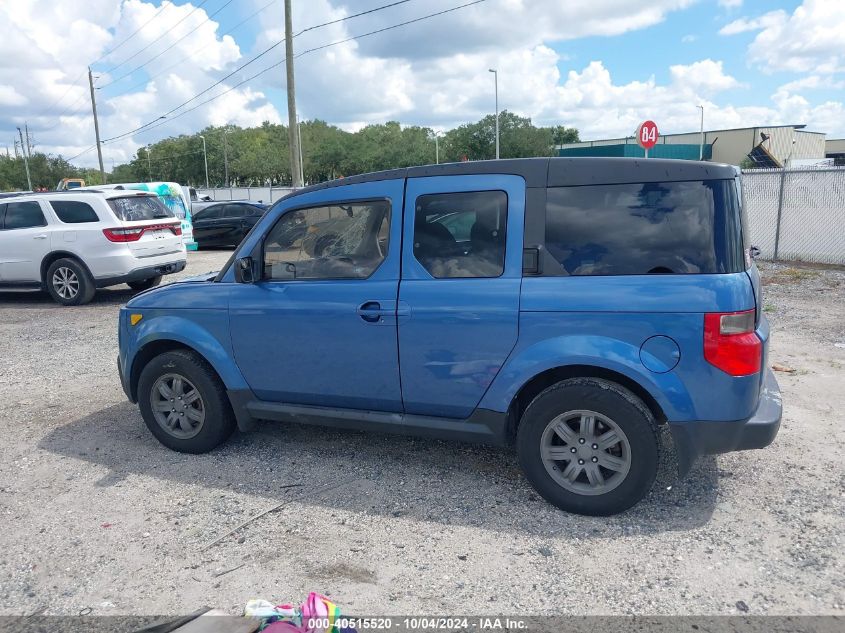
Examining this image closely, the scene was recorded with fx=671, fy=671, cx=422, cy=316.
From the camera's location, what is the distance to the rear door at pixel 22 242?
11.0 meters

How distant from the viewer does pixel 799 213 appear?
43.6 ft

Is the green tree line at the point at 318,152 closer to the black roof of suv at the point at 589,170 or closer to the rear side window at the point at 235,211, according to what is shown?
the rear side window at the point at 235,211

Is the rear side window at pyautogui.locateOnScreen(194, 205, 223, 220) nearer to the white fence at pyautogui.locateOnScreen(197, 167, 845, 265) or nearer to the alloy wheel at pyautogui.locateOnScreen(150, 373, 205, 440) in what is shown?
the white fence at pyautogui.locateOnScreen(197, 167, 845, 265)

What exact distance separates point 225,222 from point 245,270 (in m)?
16.2

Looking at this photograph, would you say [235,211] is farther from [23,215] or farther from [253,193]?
[253,193]

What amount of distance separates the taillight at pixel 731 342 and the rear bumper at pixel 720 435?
0.96 ft

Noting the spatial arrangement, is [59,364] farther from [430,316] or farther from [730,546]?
[730,546]

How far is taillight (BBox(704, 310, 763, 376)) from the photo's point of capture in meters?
3.29

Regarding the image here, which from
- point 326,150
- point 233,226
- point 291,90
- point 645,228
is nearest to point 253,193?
point 291,90

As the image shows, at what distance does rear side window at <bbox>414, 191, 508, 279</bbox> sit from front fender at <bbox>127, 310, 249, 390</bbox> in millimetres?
1477

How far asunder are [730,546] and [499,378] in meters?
1.43

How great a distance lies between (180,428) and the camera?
4781mm

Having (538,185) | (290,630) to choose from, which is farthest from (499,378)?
(290,630)

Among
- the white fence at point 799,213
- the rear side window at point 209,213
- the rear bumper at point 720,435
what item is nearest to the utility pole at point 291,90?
the rear side window at point 209,213
